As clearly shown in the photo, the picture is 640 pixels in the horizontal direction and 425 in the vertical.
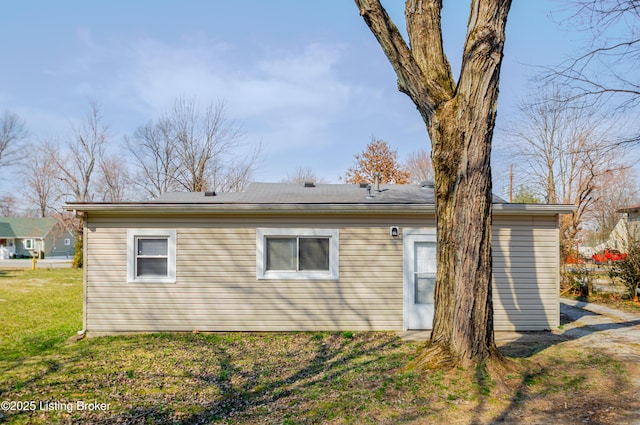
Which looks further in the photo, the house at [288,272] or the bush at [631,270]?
the bush at [631,270]

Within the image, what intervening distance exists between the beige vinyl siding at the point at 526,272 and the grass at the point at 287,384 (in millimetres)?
1564

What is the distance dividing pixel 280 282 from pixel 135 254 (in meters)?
2.91

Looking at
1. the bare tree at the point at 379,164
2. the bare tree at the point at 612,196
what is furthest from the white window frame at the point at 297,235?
the bare tree at the point at 379,164

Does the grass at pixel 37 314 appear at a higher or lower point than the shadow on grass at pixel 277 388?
lower

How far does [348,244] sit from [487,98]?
3.98 meters

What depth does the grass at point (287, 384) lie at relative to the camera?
392 centimetres

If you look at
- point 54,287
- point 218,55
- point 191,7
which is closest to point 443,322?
point 191,7

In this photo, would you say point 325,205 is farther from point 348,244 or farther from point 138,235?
point 138,235

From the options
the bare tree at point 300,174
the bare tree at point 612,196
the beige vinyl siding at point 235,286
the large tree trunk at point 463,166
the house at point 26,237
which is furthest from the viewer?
the house at point 26,237

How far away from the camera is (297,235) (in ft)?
25.8

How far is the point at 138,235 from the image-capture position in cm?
781

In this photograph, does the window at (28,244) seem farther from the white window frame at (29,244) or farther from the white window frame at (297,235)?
the white window frame at (297,235)

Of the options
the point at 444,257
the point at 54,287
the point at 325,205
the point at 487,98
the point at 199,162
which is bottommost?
the point at 54,287

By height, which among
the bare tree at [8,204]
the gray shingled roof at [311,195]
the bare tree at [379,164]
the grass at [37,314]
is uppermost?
the bare tree at [379,164]
